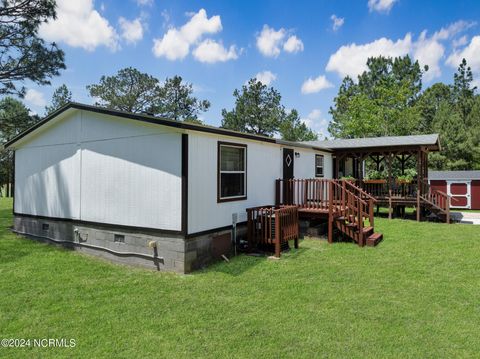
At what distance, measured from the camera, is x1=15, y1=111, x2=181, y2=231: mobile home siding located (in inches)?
246

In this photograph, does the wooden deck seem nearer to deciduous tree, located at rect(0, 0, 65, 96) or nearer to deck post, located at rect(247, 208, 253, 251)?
deck post, located at rect(247, 208, 253, 251)

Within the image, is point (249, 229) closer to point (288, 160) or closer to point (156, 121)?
point (156, 121)

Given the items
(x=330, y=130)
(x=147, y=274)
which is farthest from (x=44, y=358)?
(x=330, y=130)

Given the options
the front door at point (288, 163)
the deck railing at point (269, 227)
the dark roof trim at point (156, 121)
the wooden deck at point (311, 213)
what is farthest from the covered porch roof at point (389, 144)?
the deck railing at point (269, 227)

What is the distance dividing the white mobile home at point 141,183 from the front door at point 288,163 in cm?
51

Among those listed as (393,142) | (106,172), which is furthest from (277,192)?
(393,142)

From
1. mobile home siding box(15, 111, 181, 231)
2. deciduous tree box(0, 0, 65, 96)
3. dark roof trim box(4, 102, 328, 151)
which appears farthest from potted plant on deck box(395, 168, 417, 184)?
deciduous tree box(0, 0, 65, 96)

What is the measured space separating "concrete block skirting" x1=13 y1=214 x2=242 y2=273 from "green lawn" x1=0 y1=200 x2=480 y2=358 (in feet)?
0.89

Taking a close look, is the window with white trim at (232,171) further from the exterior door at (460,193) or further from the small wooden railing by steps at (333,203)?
the exterior door at (460,193)

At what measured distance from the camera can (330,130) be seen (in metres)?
32.5

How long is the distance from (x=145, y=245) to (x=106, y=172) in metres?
1.94

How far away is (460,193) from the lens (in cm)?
1755

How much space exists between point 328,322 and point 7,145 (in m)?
10.2

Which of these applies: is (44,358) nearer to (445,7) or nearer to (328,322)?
(328,322)
